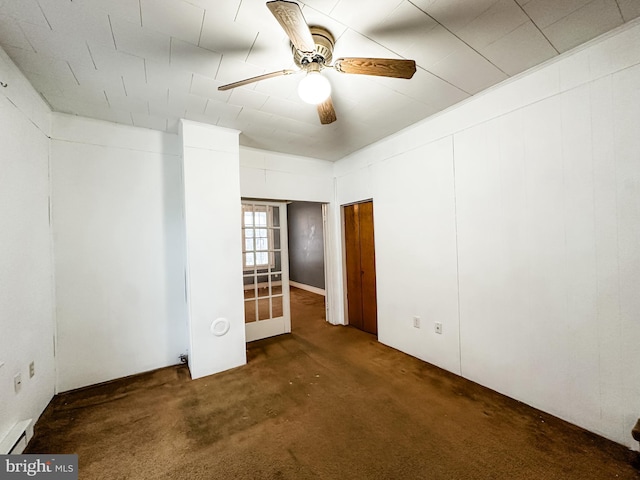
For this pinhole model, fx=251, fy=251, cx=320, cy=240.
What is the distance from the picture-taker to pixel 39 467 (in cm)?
153

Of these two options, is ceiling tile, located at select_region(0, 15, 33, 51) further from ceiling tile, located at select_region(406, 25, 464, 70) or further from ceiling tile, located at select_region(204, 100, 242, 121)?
ceiling tile, located at select_region(406, 25, 464, 70)

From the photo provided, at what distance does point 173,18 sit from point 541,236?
2.93m

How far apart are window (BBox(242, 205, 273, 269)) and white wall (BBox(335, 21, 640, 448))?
6.64 ft

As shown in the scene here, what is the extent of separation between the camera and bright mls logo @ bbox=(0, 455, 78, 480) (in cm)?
144

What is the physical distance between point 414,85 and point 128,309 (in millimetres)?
3604

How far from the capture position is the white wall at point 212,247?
2678mm

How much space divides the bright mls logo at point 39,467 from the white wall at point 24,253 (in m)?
0.20

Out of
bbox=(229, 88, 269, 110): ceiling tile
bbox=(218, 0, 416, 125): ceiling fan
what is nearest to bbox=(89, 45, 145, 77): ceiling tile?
bbox=(229, 88, 269, 110): ceiling tile

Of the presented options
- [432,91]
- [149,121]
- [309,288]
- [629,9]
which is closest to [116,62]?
[149,121]

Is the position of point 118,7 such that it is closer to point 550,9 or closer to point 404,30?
point 404,30

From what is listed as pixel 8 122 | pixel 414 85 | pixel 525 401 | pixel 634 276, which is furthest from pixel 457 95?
pixel 8 122

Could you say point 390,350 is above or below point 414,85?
below

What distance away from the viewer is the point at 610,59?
166 cm

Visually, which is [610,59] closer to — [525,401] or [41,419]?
[525,401]
